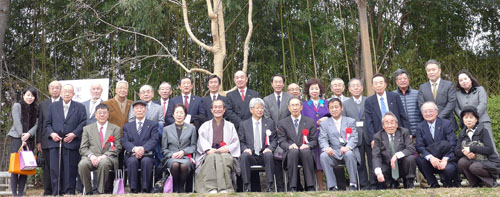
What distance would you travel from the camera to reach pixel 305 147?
17.0 feet

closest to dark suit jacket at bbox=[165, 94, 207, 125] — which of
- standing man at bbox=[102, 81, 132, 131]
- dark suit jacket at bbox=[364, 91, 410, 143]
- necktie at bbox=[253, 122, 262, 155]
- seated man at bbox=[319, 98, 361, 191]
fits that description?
standing man at bbox=[102, 81, 132, 131]

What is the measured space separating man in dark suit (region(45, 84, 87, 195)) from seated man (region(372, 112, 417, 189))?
9.87ft

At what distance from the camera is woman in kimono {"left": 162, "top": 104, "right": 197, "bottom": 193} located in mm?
5211

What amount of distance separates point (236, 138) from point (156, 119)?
92 centimetres

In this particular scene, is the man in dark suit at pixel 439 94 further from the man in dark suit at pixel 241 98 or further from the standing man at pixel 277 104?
the man in dark suit at pixel 241 98

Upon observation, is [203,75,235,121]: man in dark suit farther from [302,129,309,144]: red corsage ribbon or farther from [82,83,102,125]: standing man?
[82,83,102,125]: standing man

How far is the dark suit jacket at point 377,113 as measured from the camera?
5.31 metres

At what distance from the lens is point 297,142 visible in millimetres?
5312

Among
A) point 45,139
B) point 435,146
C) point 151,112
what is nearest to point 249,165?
point 151,112

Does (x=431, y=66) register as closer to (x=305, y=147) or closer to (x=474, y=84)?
(x=474, y=84)

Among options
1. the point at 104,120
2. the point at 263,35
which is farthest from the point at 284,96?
the point at 263,35

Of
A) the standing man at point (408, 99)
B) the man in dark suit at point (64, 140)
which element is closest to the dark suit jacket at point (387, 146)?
the standing man at point (408, 99)

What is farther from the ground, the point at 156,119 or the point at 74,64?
the point at 74,64

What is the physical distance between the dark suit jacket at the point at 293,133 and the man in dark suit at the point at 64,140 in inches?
81.8
